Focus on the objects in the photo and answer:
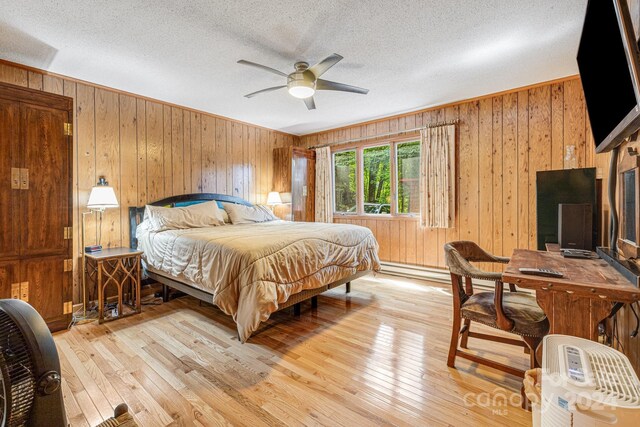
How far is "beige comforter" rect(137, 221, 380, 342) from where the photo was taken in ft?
7.63

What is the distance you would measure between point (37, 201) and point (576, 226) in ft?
15.0

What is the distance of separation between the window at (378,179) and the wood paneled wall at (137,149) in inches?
72.7

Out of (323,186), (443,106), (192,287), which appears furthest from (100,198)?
(443,106)

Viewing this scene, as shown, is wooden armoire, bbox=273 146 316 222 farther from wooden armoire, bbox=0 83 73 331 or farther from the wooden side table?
A: wooden armoire, bbox=0 83 73 331

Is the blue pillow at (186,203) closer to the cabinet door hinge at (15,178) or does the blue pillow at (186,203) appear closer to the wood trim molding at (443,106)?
the cabinet door hinge at (15,178)

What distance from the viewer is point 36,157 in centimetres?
261

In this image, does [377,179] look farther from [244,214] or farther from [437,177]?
[244,214]

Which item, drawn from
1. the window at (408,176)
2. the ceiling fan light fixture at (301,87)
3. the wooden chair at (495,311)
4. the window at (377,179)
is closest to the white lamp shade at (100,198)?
the ceiling fan light fixture at (301,87)

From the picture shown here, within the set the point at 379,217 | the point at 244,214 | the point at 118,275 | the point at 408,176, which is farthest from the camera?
the point at 379,217

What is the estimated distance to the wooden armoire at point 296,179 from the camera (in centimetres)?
554

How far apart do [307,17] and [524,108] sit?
308cm

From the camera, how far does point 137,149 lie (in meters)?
3.84

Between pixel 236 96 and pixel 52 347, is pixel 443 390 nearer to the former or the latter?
pixel 52 347

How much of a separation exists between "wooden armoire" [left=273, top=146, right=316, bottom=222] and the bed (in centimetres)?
225
